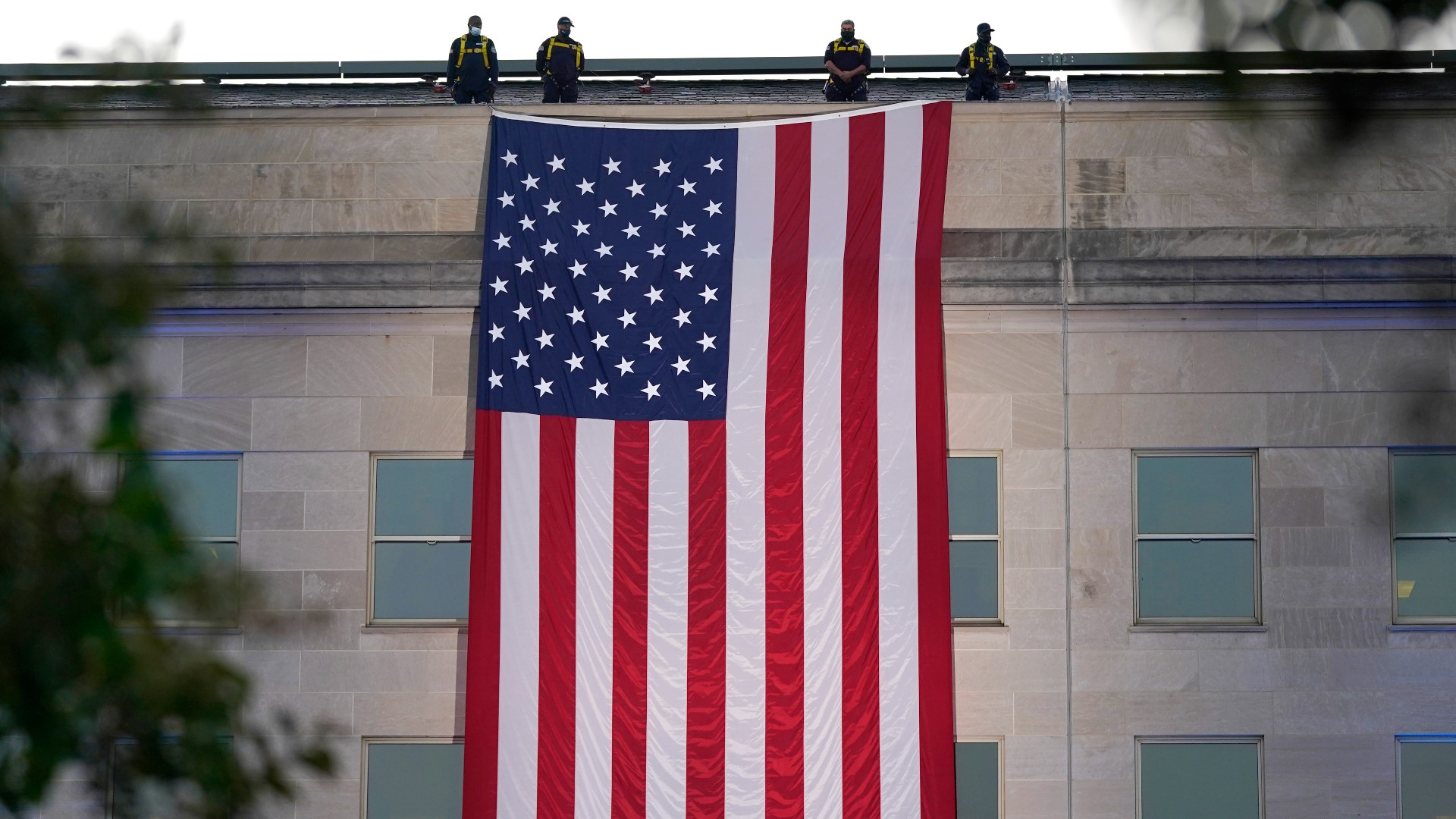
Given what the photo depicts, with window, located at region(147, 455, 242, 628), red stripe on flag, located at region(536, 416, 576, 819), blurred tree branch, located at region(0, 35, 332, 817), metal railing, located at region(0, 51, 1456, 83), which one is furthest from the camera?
metal railing, located at region(0, 51, 1456, 83)

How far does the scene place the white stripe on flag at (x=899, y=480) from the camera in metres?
16.2

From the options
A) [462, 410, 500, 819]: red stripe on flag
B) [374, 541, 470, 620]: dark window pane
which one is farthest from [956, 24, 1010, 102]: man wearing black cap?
[374, 541, 470, 620]: dark window pane

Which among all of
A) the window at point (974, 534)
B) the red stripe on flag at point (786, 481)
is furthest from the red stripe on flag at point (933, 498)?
the red stripe on flag at point (786, 481)

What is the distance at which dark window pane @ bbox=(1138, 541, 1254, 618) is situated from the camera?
56.0ft

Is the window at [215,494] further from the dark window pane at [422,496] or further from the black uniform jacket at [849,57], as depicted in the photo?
the black uniform jacket at [849,57]

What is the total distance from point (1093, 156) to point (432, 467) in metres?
8.15

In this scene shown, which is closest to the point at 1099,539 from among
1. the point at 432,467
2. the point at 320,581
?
the point at 432,467

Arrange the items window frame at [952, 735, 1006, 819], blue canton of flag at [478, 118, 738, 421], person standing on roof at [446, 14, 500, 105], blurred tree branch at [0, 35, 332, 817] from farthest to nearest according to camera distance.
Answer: person standing on roof at [446, 14, 500, 105], blue canton of flag at [478, 118, 738, 421], window frame at [952, 735, 1006, 819], blurred tree branch at [0, 35, 332, 817]

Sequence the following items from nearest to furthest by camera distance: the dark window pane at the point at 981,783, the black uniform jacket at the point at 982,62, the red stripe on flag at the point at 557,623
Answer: the red stripe on flag at the point at 557,623
the dark window pane at the point at 981,783
the black uniform jacket at the point at 982,62

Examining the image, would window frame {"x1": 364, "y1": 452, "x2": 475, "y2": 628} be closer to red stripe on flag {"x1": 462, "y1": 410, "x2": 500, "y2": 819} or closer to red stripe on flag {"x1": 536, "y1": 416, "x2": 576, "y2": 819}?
red stripe on flag {"x1": 462, "y1": 410, "x2": 500, "y2": 819}

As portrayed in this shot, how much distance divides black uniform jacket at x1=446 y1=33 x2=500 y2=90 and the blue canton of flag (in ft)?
6.65

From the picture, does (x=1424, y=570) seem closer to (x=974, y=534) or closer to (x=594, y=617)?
(x=974, y=534)

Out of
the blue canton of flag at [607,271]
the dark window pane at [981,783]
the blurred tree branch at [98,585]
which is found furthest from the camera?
the blue canton of flag at [607,271]

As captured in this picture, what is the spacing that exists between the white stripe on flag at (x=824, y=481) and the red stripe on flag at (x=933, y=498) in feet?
2.79
